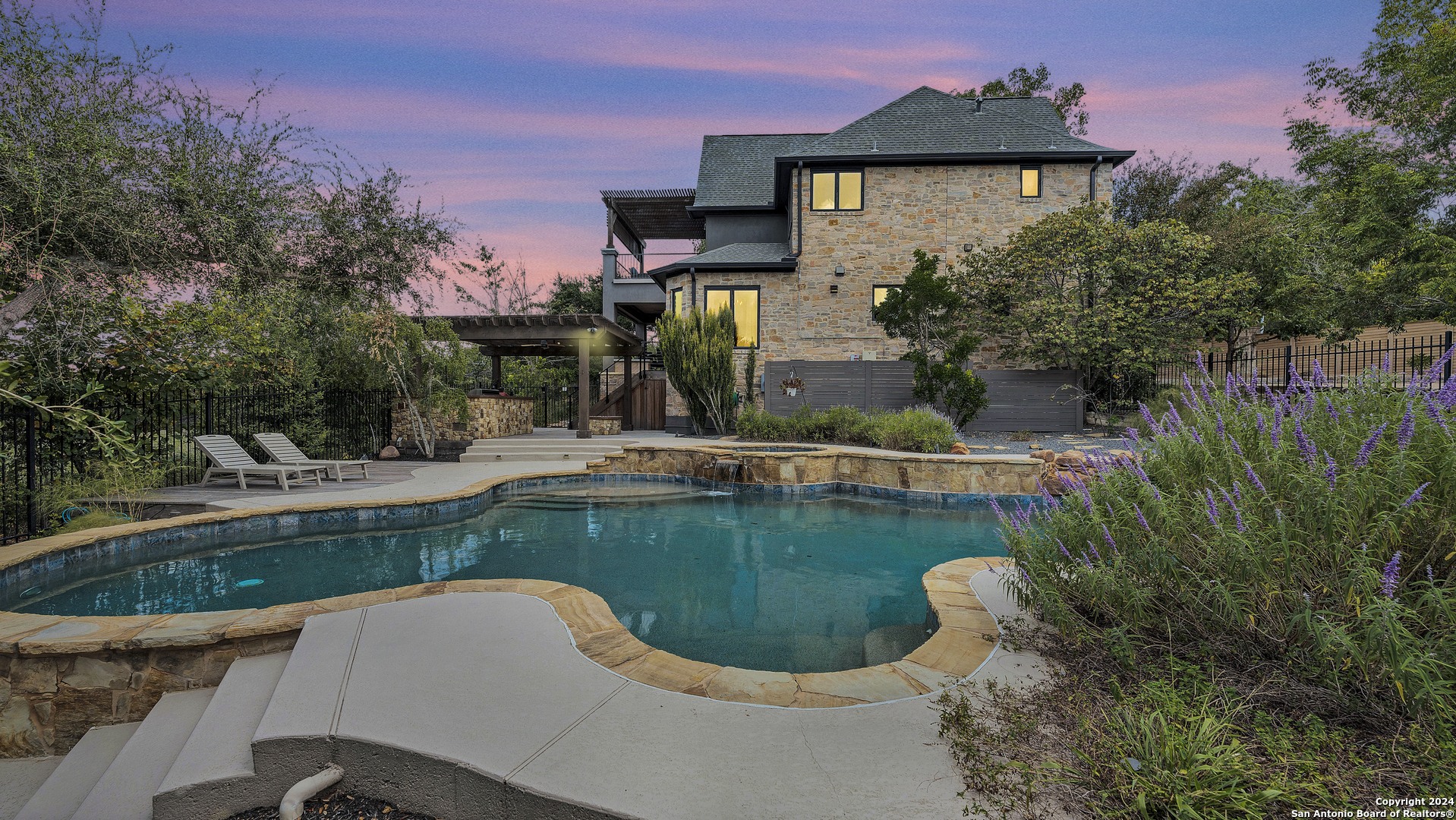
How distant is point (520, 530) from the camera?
252 inches

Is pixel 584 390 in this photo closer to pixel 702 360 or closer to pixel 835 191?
pixel 702 360

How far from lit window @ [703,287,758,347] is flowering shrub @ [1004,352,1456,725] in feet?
43.4

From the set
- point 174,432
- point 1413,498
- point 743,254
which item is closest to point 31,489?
point 174,432

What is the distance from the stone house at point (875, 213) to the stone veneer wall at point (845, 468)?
4.95m

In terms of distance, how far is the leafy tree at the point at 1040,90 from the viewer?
22391 mm

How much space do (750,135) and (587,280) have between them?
1233cm

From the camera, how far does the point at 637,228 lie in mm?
22391

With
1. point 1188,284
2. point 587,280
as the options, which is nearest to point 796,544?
point 1188,284

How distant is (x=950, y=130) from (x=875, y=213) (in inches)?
139

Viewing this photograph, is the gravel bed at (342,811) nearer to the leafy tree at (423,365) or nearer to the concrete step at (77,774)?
the concrete step at (77,774)

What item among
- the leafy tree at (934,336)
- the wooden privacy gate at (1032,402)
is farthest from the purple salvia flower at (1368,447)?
the wooden privacy gate at (1032,402)

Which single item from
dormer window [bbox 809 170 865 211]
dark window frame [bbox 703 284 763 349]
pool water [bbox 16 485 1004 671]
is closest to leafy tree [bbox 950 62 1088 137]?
dormer window [bbox 809 170 865 211]

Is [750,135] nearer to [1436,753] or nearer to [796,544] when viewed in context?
[796,544]

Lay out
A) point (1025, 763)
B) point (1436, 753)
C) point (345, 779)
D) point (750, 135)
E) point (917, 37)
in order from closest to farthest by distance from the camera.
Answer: point (1436, 753), point (1025, 763), point (345, 779), point (917, 37), point (750, 135)
